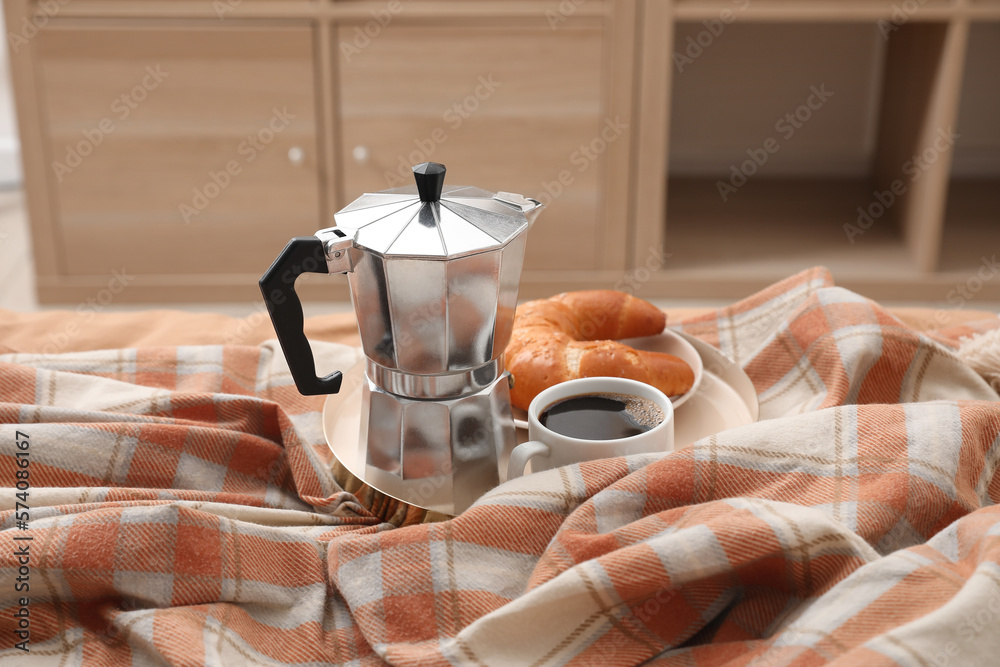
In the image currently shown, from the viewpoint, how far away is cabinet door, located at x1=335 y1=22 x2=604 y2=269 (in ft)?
Answer: 5.49

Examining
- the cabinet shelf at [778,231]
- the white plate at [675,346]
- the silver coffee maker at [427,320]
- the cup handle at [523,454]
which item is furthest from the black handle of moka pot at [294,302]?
the cabinet shelf at [778,231]

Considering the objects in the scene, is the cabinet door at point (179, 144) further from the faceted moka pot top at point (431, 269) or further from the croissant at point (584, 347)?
the faceted moka pot top at point (431, 269)

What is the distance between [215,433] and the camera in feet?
2.13

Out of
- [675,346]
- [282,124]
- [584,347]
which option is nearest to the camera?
[584,347]

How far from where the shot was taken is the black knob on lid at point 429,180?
22.5 inches

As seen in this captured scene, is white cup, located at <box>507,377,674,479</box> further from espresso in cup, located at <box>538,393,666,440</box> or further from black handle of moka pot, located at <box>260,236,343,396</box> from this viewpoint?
black handle of moka pot, located at <box>260,236,343,396</box>

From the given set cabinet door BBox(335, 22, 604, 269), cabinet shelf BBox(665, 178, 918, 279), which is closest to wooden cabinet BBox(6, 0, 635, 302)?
cabinet door BBox(335, 22, 604, 269)

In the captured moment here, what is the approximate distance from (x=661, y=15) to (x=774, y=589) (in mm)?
1357

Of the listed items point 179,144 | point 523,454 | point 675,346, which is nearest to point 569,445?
point 523,454

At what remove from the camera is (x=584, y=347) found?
27.9 inches

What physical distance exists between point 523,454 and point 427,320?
0.10m

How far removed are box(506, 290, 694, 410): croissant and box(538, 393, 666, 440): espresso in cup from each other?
50 mm

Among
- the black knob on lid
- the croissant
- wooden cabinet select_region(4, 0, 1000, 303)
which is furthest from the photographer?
wooden cabinet select_region(4, 0, 1000, 303)

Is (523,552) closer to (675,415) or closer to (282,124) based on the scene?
(675,415)
